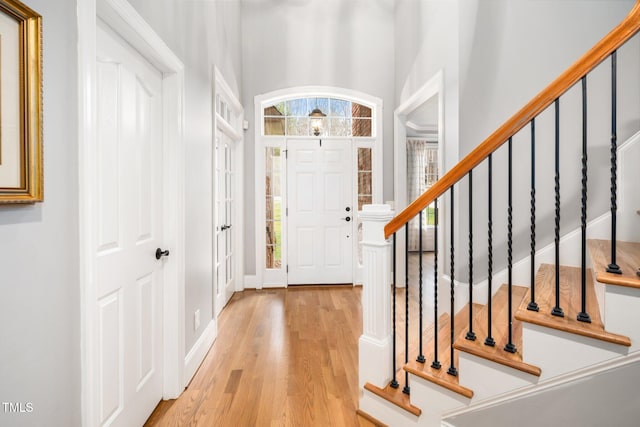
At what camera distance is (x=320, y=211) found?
166 inches

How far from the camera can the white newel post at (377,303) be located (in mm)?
1630

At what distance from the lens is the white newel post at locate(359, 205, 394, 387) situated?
163cm

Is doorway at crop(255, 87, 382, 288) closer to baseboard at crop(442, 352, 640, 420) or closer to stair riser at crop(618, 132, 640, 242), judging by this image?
stair riser at crop(618, 132, 640, 242)

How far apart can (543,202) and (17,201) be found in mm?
2760

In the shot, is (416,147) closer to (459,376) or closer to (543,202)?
(543,202)

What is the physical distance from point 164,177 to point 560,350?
2.13 metres

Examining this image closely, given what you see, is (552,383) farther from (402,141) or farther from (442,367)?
(402,141)

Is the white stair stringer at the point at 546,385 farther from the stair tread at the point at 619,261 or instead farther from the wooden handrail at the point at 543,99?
the wooden handrail at the point at 543,99

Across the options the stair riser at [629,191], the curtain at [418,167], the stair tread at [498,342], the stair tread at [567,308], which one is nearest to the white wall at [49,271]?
the stair tread at [498,342]

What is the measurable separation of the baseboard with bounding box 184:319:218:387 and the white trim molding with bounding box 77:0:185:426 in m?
0.11

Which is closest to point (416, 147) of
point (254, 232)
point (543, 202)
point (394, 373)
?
point (254, 232)

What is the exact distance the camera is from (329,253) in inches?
167

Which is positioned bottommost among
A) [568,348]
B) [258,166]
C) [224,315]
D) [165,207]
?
[224,315]

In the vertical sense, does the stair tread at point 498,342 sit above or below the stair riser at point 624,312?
below
